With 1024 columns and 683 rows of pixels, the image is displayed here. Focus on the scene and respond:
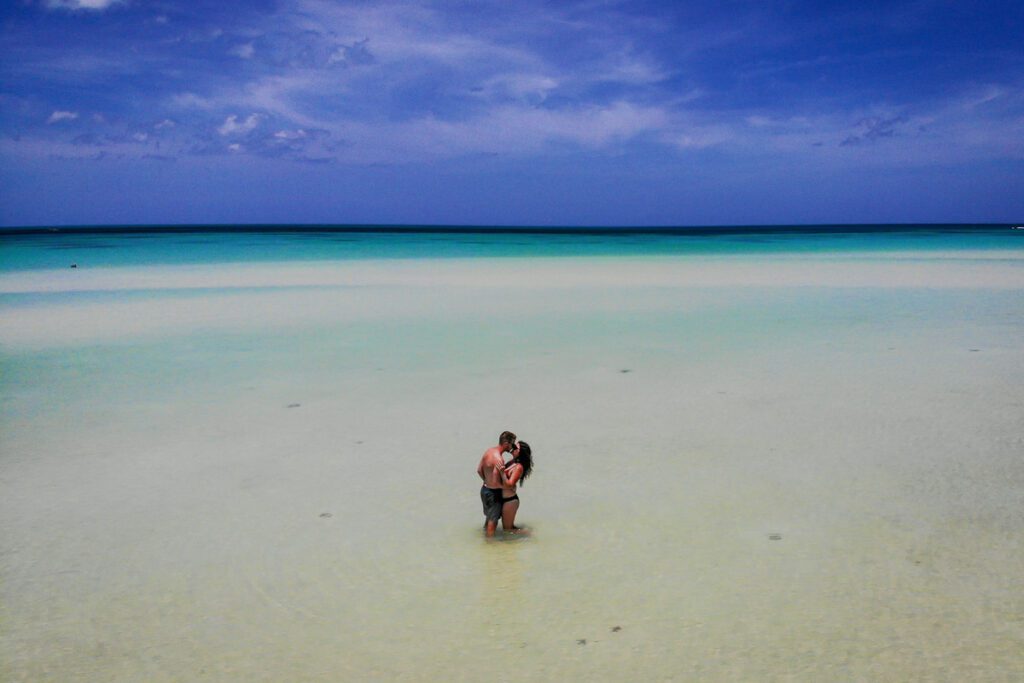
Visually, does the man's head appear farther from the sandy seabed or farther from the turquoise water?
the turquoise water

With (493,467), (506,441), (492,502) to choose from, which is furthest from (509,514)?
(506,441)

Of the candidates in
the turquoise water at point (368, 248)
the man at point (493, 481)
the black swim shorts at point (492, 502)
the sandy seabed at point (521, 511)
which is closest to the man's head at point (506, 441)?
the man at point (493, 481)

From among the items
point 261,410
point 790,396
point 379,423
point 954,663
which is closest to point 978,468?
point 790,396

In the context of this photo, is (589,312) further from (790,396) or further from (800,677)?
(800,677)

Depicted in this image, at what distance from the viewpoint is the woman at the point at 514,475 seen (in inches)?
140

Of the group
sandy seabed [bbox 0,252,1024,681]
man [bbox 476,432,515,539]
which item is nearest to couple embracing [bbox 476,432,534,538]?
man [bbox 476,432,515,539]

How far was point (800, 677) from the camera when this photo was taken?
8.31 ft

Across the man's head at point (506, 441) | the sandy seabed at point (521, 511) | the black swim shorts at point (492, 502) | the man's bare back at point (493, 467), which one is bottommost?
the sandy seabed at point (521, 511)

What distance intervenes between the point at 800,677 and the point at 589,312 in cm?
945

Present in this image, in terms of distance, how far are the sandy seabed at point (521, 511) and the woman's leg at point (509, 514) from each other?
0.11 metres

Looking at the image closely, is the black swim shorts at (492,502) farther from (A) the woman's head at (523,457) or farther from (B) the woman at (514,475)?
(A) the woman's head at (523,457)

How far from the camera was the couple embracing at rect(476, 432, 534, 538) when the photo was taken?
3545 millimetres

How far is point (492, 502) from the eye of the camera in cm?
359

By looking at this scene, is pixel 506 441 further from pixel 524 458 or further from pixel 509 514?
pixel 509 514
